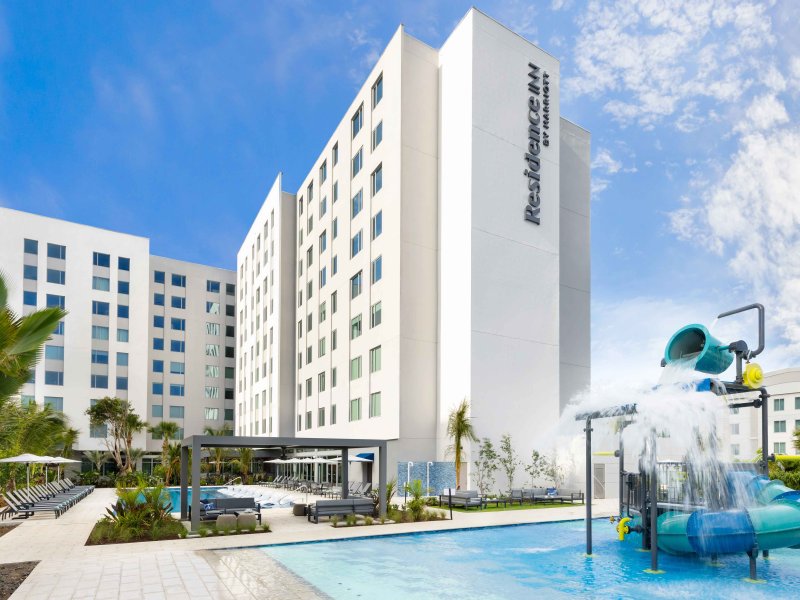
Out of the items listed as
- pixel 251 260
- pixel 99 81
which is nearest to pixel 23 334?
pixel 251 260

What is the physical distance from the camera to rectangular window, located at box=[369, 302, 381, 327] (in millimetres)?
36969

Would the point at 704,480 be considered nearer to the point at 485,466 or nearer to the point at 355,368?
the point at 485,466

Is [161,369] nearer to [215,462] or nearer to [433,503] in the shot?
[215,462]

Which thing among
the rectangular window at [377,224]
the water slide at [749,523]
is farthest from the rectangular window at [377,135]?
the water slide at [749,523]

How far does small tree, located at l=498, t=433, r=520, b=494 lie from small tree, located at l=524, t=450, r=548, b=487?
0.83 m

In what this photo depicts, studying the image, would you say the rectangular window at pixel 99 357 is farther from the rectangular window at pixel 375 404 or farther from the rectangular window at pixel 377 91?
the rectangular window at pixel 377 91

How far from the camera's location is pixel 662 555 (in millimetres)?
15398

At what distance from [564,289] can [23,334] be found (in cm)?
3224

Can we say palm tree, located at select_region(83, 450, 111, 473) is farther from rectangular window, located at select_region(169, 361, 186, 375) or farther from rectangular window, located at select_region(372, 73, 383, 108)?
rectangular window, located at select_region(372, 73, 383, 108)

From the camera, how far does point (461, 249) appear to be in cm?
3366

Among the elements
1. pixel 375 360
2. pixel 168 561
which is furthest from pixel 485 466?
pixel 168 561

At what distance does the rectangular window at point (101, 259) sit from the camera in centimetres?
6056

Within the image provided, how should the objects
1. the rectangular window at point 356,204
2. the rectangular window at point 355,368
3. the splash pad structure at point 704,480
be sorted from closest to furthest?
the splash pad structure at point 704,480 < the rectangular window at point 355,368 < the rectangular window at point 356,204

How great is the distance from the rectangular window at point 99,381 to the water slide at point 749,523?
5542cm
